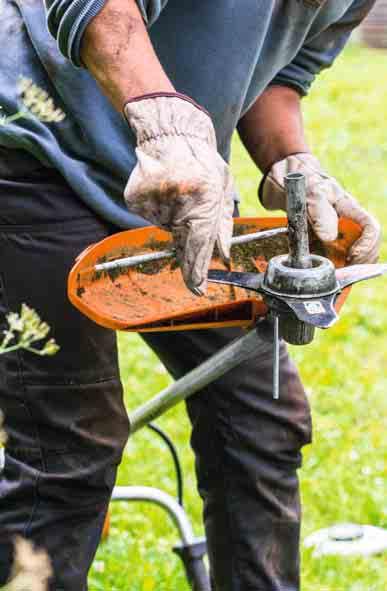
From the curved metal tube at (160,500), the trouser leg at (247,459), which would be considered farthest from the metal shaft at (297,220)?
the curved metal tube at (160,500)

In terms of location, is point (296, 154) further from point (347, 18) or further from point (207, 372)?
point (207, 372)

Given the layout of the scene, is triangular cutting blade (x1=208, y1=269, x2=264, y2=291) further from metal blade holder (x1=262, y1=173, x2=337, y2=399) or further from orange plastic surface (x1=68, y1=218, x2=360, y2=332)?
orange plastic surface (x1=68, y1=218, x2=360, y2=332)

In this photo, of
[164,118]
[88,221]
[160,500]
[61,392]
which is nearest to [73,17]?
[164,118]

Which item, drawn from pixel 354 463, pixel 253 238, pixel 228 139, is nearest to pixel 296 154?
pixel 228 139

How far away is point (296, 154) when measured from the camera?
7.96 feet

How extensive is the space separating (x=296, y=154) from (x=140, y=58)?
0.75m

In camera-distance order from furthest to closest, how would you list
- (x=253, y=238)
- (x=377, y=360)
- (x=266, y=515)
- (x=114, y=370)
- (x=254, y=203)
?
(x=254, y=203) → (x=377, y=360) → (x=266, y=515) → (x=114, y=370) → (x=253, y=238)

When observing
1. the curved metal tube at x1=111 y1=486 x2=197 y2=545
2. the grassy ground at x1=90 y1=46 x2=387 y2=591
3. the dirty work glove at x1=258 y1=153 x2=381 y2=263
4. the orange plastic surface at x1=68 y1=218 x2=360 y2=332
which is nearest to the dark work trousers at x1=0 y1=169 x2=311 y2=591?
the orange plastic surface at x1=68 y1=218 x2=360 y2=332

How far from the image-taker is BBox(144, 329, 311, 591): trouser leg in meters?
2.28

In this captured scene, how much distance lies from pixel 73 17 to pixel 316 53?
36.6 inches

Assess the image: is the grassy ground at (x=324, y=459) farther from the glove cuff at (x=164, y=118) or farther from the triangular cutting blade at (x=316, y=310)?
the glove cuff at (x=164, y=118)

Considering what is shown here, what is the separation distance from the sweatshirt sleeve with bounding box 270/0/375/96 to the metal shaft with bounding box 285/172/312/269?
81cm

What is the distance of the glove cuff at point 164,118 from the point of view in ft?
5.59

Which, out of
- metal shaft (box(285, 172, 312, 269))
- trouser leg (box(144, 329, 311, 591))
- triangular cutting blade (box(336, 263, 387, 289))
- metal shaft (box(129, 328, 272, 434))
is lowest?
trouser leg (box(144, 329, 311, 591))
